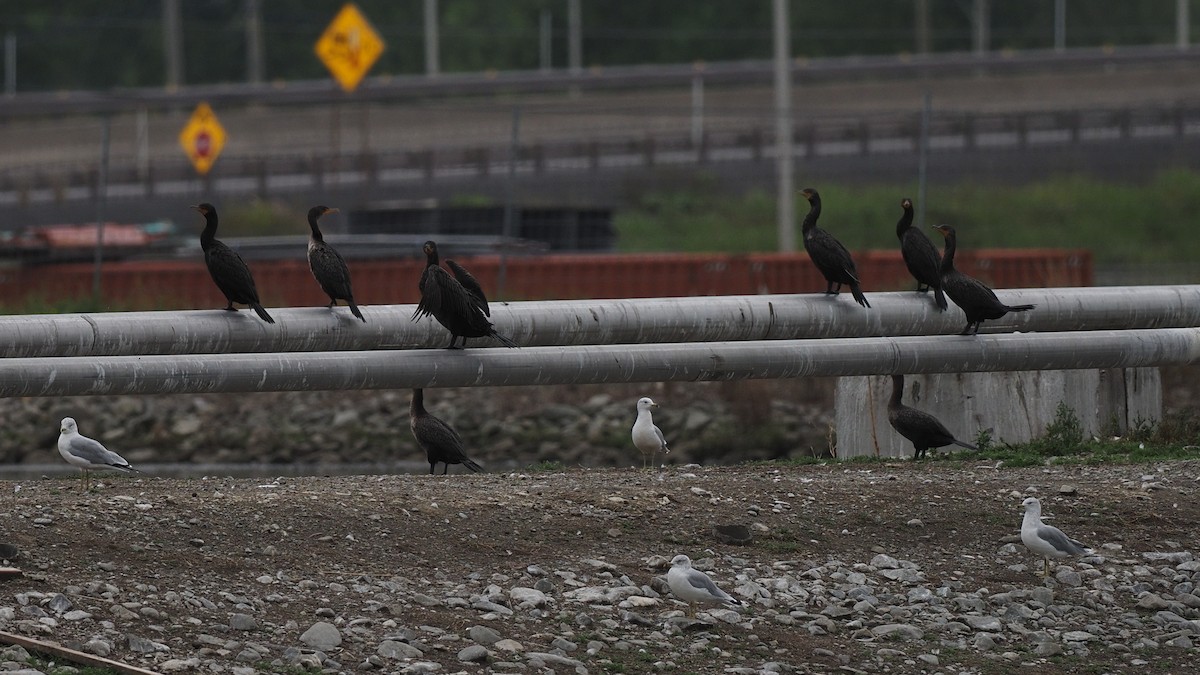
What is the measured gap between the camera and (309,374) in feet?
27.5

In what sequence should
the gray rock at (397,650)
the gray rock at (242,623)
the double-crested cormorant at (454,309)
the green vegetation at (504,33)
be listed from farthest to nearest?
the green vegetation at (504,33) < the double-crested cormorant at (454,309) < the gray rock at (242,623) < the gray rock at (397,650)

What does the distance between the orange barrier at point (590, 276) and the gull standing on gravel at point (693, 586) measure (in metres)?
14.0

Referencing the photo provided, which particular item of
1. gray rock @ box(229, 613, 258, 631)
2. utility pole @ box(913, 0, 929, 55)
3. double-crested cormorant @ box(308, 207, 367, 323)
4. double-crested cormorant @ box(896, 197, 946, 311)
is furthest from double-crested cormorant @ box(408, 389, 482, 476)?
utility pole @ box(913, 0, 929, 55)

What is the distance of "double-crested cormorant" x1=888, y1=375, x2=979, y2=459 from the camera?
1035 cm

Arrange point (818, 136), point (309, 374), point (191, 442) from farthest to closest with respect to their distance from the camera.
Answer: point (818, 136) → point (191, 442) → point (309, 374)

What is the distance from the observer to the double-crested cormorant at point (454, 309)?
338 inches

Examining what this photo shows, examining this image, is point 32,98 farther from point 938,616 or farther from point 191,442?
point 938,616

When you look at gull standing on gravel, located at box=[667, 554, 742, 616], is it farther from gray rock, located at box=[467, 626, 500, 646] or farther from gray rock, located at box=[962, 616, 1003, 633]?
gray rock, located at box=[962, 616, 1003, 633]

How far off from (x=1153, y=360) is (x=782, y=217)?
14198 mm

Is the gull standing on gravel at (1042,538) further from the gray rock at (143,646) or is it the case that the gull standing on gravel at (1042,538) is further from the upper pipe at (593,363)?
the gray rock at (143,646)

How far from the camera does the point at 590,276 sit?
70.8 feet

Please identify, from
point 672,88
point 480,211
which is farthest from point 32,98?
point 480,211

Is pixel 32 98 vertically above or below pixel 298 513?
above

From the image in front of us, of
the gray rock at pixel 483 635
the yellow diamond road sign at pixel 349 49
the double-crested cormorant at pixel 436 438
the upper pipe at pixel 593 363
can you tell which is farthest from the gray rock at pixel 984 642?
the yellow diamond road sign at pixel 349 49
